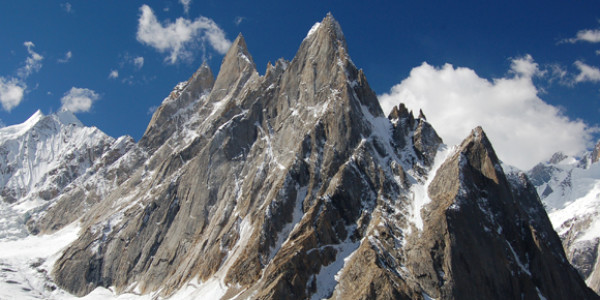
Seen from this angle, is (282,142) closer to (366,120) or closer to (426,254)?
(366,120)

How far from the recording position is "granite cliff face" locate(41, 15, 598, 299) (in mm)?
116750

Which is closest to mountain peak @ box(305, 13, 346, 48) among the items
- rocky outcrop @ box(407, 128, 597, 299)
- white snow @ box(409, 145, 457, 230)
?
white snow @ box(409, 145, 457, 230)

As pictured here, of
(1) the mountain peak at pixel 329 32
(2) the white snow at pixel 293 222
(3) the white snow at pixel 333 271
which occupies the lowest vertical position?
(3) the white snow at pixel 333 271

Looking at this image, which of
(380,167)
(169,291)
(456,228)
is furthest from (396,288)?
(169,291)

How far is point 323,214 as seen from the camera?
128625 mm

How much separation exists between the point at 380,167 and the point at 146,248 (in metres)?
76.3

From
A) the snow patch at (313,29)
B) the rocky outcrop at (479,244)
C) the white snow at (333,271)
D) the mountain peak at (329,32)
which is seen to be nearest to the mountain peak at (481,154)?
the rocky outcrop at (479,244)

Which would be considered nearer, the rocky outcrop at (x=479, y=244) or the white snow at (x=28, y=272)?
the rocky outcrop at (x=479, y=244)

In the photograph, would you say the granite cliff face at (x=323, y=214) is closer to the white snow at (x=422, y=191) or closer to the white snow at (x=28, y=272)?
the white snow at (x=422, y=191)

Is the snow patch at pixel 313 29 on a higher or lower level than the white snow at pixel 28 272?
higher

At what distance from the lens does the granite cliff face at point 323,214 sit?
117 metres

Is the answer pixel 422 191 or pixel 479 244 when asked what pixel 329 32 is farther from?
pixel 479 244

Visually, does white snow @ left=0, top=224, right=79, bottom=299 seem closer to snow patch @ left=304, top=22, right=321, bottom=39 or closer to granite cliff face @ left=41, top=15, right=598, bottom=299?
granite cliff face @ left=41, top=15, right=598, bottom=299

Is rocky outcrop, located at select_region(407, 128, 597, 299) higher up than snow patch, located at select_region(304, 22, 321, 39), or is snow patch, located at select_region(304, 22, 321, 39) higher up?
snow patch, located at select_region(304, 22, 321, 39)
